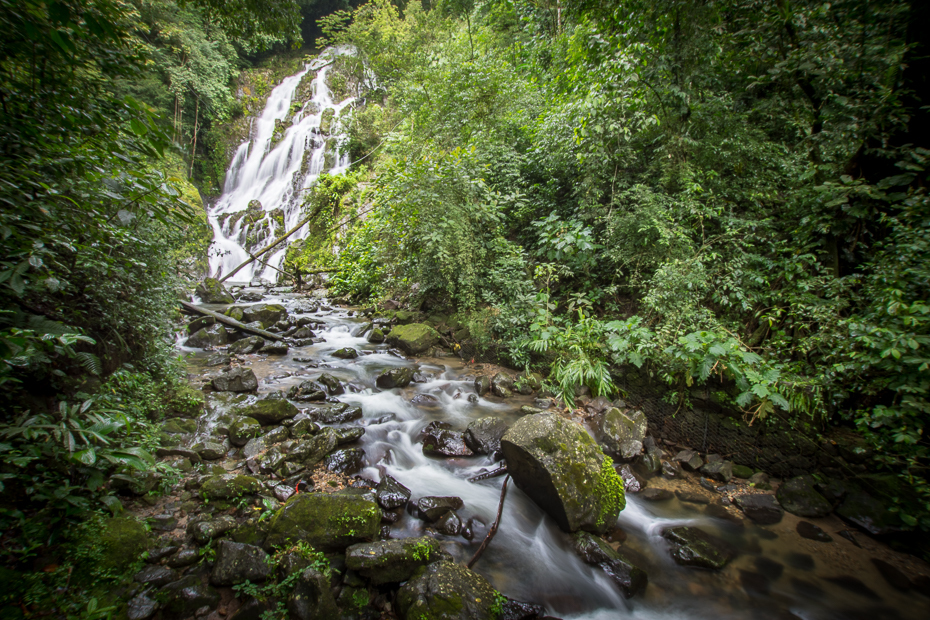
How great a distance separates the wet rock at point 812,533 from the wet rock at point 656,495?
120cm

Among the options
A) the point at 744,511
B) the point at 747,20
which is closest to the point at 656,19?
the point at 747,20

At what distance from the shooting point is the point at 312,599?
2477 millimetres

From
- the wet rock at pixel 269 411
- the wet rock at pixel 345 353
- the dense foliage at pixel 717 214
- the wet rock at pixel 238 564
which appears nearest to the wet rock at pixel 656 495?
the dense foliage at pixel 717 214

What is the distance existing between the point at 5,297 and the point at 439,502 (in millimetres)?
3835

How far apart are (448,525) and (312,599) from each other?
141cm

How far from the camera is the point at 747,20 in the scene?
5.54 meters

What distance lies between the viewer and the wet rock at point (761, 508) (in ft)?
12.9

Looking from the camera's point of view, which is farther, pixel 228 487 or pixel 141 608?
pixel 228 487

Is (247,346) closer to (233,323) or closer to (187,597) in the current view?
(233,323)

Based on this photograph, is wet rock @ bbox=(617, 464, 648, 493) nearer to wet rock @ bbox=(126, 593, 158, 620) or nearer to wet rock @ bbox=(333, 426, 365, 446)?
wet rock @ bbox=(333, 426, 365, 446)

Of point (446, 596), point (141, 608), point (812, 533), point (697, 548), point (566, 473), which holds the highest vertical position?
point (566, 473)

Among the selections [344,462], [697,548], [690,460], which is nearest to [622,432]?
[690,460]

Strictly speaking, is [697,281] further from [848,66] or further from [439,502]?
[439,502]

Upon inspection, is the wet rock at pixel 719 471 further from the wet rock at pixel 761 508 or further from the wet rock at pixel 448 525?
the wet rock at pixel 448 525
